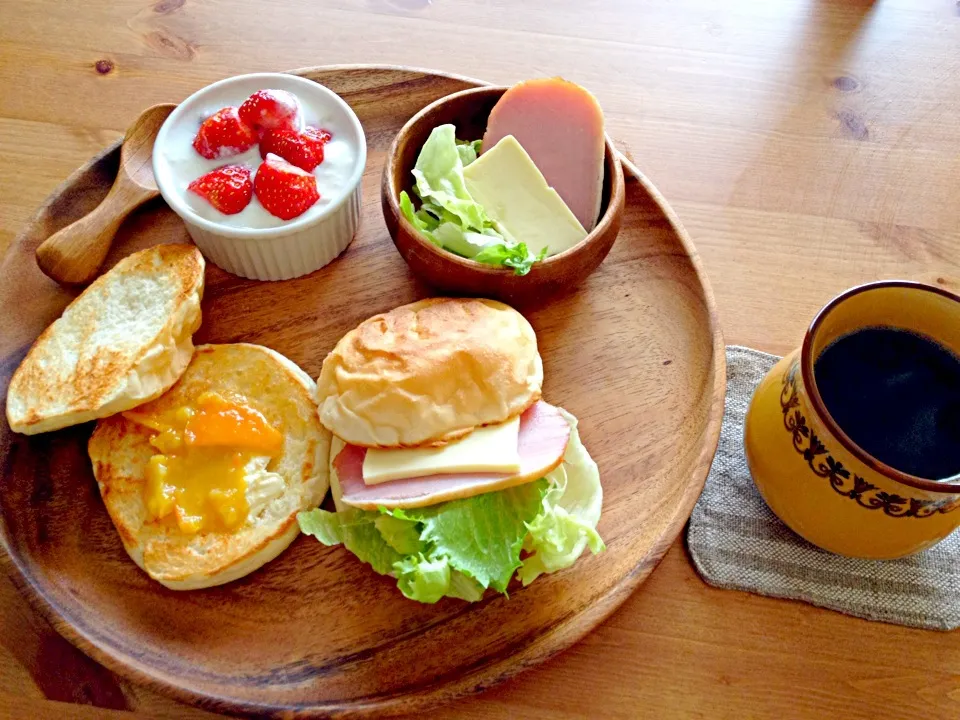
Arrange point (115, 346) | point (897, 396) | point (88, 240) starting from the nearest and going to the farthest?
point (897, 396), point (115, 346), point (88, 240)

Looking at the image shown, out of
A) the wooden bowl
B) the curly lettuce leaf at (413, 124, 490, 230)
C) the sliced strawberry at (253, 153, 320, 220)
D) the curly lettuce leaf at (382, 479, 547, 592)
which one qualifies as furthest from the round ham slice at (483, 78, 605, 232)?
the curly lettuce leaf at (382, 479, 547, 592)

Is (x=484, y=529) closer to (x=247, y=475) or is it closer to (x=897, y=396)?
(x=247, y=475)

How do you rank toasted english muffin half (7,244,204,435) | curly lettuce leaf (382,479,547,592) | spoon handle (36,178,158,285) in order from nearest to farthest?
1. curly lettuce leaf (382,479,547,592)
2. toasted english muffin half (7,244,204,435)
3. spoon handle (36,178,158,285)

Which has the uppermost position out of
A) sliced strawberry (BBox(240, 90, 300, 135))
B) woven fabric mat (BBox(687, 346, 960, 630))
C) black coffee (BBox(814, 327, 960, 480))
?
sliced strawberry (BBox(240, 90, 300, 135))

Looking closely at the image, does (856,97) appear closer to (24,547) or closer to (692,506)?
(692,506)

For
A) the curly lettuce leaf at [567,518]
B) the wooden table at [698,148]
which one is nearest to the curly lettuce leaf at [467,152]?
the wooden table at [698,148]

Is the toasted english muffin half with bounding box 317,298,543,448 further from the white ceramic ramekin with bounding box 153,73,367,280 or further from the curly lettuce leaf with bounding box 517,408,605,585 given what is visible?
the white ceramic ramekin with bounding box 153,73,367,280

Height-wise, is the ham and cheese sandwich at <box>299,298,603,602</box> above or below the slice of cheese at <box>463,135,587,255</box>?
below

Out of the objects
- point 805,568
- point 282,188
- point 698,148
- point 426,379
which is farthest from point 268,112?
point 805,568
